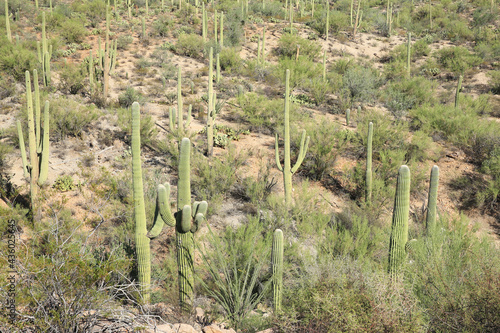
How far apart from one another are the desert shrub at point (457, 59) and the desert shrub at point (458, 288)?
1926 cm

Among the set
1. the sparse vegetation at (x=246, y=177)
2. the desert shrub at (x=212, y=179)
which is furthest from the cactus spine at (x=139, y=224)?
the desert shrub at (x=212, y=179)

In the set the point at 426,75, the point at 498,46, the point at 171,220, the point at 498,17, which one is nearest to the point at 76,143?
the point at 171,220

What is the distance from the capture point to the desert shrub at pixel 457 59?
22.0m

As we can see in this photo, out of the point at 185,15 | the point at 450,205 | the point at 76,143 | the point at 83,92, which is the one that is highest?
the point at 185,15

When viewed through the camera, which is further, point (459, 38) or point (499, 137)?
point (459, 38)

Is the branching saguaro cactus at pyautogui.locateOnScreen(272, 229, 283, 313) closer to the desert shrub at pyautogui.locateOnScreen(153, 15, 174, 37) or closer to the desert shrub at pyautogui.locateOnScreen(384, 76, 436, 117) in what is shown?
the desert shrub at pyautogui.locateOnScreen(384, 76, 436, 117)

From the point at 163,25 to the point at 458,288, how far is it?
2392cm

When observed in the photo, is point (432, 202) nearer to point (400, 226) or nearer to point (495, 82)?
point (400, 226)

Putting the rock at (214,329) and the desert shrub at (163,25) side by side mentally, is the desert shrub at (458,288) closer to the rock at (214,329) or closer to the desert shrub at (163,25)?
the rock at (214,329)

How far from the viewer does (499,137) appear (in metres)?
12.7

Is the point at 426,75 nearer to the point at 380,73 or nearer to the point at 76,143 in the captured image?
the point at 380,73

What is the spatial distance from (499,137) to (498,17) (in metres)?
21.8

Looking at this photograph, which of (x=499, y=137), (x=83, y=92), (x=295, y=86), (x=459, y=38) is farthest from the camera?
(x=459, y=38)

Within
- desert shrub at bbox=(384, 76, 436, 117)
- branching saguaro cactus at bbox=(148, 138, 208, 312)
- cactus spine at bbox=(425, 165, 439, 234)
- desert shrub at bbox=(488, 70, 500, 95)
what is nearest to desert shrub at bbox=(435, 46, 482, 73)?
desert shrub at bbox=(488, 70, 500, 95)
